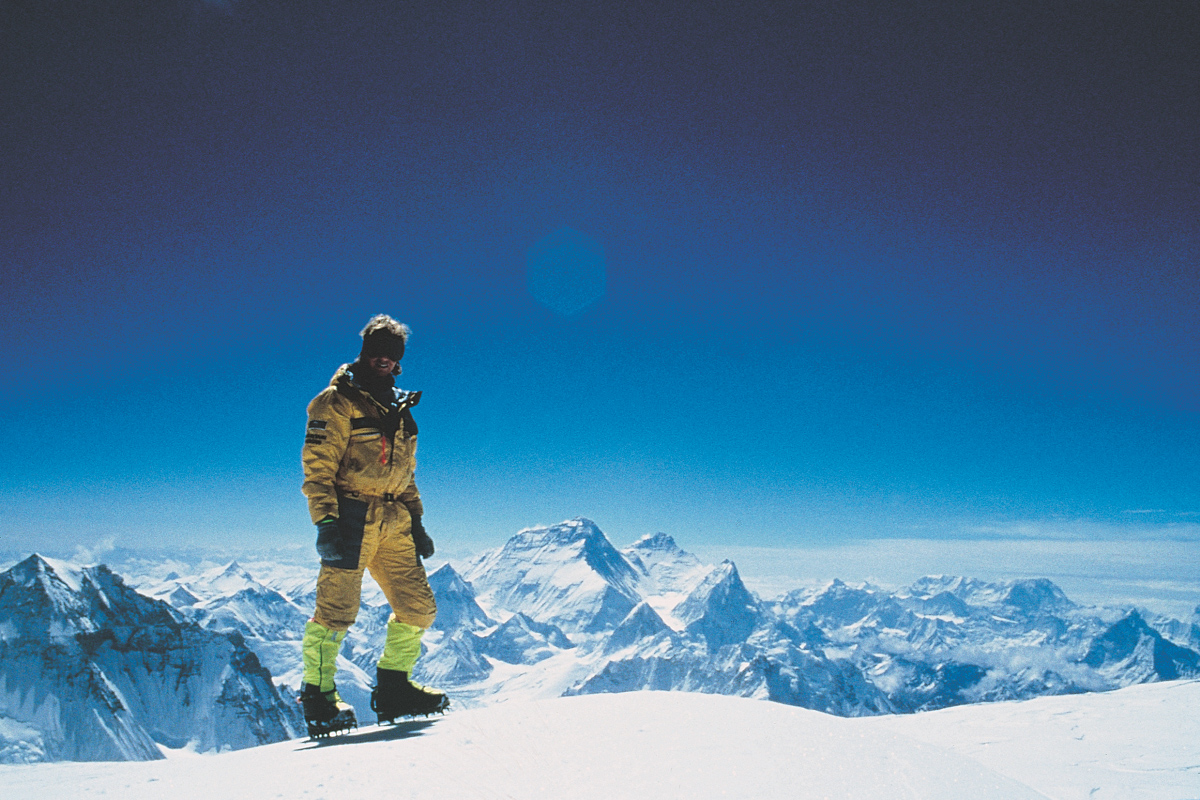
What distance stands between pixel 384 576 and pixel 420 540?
0.50 meters

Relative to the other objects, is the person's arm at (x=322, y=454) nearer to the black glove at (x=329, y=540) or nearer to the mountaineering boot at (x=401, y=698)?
the black glove at (x=329, y=540)

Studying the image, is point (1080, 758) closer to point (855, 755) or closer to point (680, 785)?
point (855, 755)

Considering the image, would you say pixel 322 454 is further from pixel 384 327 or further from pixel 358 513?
pixel 384 327

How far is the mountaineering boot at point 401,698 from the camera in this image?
18.9ft

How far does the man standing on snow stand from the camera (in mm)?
5445

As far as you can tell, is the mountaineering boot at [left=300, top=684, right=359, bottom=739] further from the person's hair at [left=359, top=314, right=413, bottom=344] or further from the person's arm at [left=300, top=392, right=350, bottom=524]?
the person's hair at [left=359, top=314, right=413, bottom=344]

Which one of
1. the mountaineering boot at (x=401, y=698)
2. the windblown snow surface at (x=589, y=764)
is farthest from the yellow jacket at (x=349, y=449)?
the windblown snow surface at (x=589, y=764)

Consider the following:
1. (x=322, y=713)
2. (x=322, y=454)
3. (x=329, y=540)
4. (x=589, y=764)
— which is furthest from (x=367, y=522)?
(x=589, y=764)

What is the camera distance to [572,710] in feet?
15.1

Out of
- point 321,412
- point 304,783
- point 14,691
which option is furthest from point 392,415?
point 14,691

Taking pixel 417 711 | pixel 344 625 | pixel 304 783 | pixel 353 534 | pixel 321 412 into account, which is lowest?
pixel 417 711

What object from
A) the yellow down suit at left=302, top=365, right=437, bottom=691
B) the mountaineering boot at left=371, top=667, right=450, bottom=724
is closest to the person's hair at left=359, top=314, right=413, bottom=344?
the yellow down suit at left=302, top=365, right=437, bottom=691

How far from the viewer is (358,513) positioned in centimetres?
558

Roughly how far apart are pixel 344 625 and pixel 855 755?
14.1 feet
